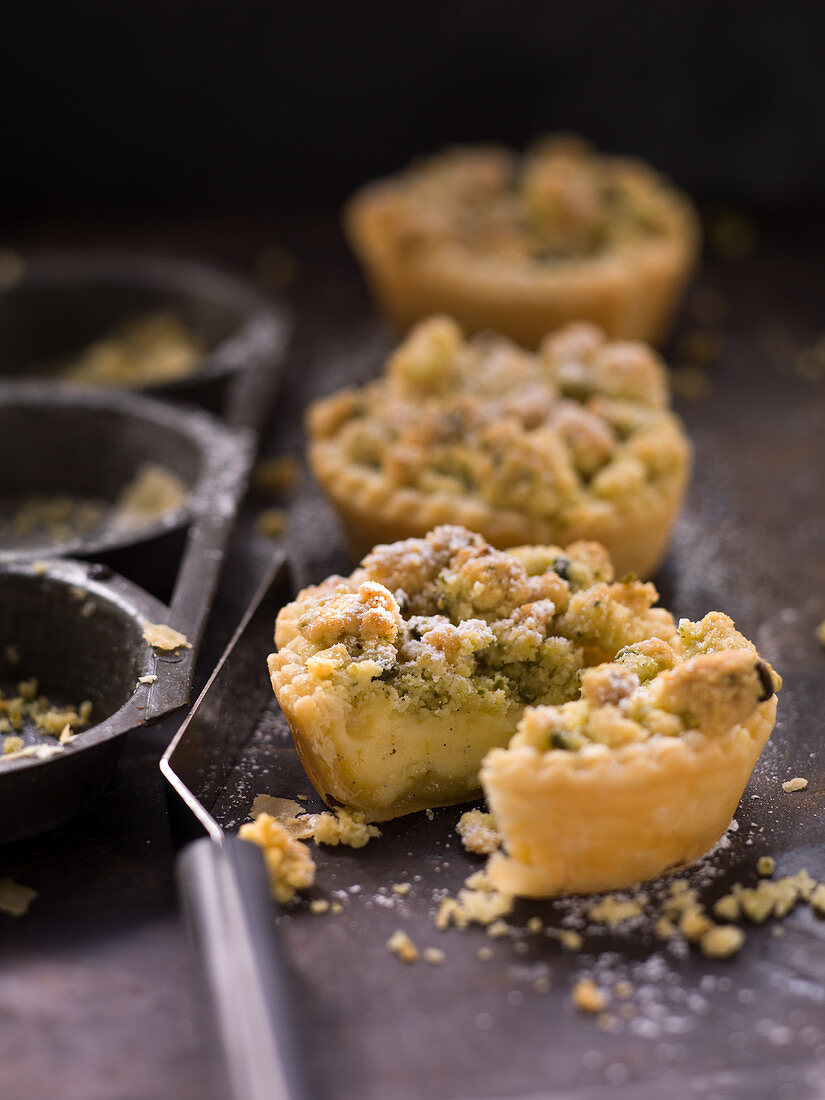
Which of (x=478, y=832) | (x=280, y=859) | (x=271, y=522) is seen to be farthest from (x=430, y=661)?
(x=271, y=522)

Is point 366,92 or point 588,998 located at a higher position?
point 588,998

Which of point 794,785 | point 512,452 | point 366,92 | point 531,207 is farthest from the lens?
point 366,92

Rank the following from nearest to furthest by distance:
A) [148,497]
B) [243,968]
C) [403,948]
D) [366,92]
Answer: [243,968] → [403,948] → [148,497] → [366,92]

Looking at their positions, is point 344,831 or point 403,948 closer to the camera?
point 403,948

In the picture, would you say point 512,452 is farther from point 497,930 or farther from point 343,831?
point 497,930

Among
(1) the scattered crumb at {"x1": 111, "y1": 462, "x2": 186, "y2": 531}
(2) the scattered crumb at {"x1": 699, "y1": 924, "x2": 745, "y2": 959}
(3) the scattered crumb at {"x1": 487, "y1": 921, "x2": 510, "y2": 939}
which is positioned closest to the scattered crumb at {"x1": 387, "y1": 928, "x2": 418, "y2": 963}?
(3) the scattered crumb at {"x1": 487, "y1": 921, "x2": 510, "y2": 939}

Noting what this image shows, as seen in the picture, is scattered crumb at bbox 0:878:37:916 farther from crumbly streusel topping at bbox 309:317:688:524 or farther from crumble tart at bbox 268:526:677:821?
crumbly streusel topping at bbox 309:317:688:524

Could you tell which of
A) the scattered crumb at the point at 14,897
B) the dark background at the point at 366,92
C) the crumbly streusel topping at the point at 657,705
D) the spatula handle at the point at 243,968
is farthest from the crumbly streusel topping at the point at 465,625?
the dark background at the point at 366,92
